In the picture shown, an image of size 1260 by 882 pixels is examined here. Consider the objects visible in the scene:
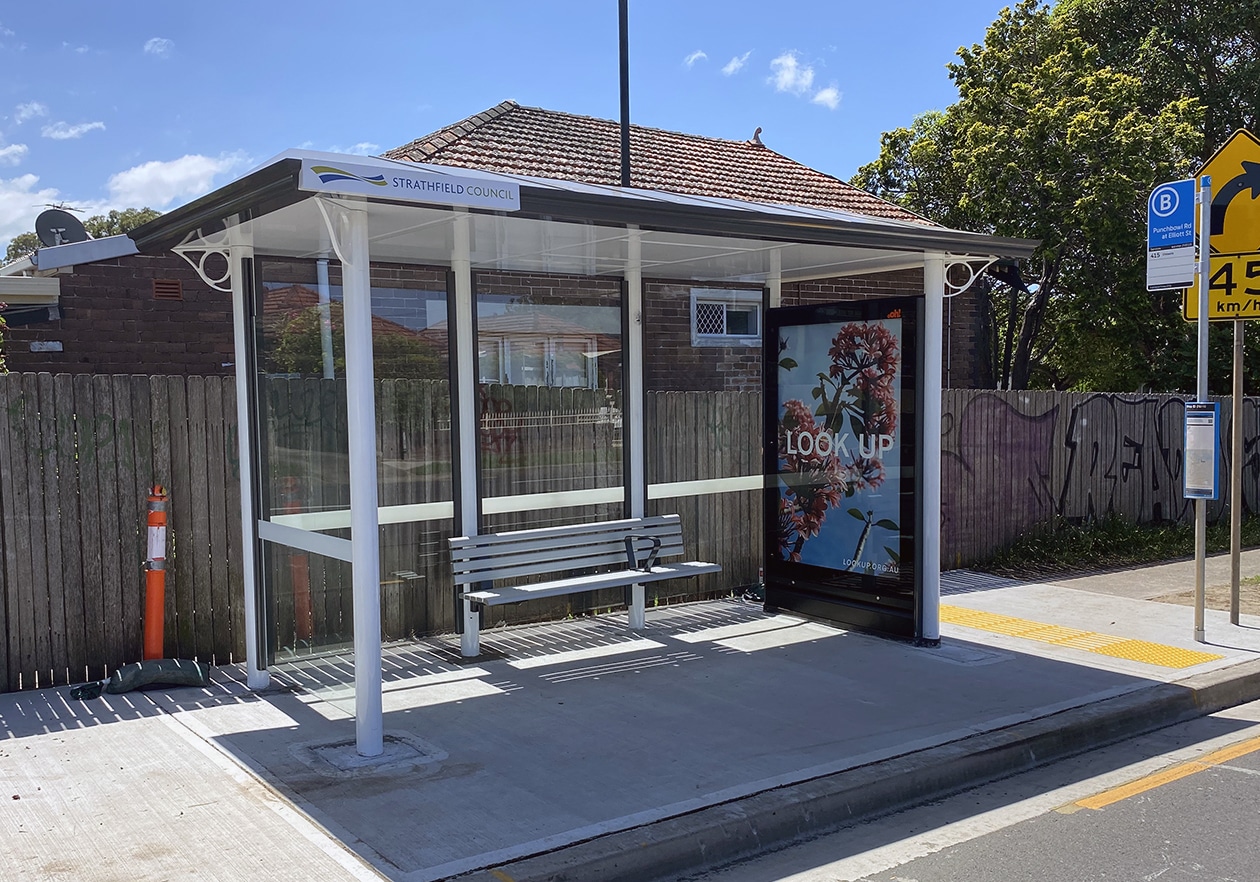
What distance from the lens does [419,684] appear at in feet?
22.6

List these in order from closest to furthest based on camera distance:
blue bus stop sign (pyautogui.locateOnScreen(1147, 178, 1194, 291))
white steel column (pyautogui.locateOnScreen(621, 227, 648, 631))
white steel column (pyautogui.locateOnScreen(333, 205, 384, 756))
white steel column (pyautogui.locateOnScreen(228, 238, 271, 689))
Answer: white steel column (pyautogui.locateOnScreen(333, 205, 384, 756)), white steel column (pyautogui.locateOnScreen(228, 238, 271, 689)), blue bus stop sign (pyautogui.locateOnScreen(1147, 178, 1194, 291)), white steel column (pyautogui.locateOnScreen(621, 227, 648, 631))

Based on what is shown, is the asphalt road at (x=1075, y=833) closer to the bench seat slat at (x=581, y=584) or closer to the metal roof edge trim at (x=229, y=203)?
Answer: the bench seat slat at (x=581, y=584)

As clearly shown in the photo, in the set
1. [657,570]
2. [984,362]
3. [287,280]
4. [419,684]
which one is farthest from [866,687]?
[984,362]

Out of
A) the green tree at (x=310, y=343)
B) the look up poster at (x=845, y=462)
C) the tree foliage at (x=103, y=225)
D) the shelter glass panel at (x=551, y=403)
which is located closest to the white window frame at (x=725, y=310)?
the look up poster at (x=845, y=462)

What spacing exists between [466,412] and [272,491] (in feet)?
4.77

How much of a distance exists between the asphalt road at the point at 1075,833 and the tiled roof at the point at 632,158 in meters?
8.61

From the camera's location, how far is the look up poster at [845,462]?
7.91 metres

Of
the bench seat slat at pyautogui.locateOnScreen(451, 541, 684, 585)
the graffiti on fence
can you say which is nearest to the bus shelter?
the bench seat slat at pyautogui.locateOnScreen(451, 541, 684, 585)

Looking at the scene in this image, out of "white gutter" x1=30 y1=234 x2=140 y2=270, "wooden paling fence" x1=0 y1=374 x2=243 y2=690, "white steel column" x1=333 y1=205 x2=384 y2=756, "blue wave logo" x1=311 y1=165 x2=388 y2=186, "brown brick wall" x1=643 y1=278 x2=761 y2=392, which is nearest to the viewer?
"blue wave logo" x1=311 y1=165 x2=388 y2=186

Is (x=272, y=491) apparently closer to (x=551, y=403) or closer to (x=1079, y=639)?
(x=551, y=403)

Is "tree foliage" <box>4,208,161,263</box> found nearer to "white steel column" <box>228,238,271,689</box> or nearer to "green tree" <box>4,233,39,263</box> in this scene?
"green tree" <box>4,233,39,263</box>

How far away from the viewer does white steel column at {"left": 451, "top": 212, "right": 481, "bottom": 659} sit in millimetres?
7336

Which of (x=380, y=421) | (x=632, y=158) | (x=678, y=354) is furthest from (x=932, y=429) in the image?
(x=632, y=158)

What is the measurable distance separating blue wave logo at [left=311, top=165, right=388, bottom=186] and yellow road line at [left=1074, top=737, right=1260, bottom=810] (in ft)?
14.7
